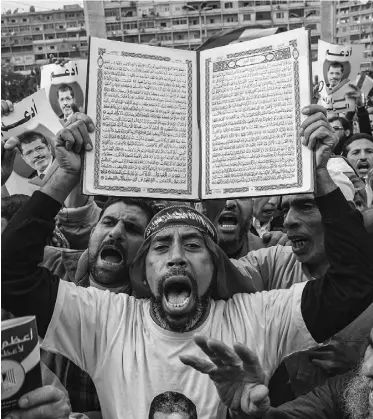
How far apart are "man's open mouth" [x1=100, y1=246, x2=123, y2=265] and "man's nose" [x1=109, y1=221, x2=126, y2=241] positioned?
0.05m

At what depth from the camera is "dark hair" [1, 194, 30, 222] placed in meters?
3.63

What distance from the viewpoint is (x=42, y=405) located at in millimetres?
2094

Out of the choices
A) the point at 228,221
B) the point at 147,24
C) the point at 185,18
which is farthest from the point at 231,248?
the point at 147,24

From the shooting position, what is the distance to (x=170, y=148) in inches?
114

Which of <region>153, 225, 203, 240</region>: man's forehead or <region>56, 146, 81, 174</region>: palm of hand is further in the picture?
<region>153, 225, 203, 240</region>: man's forehead

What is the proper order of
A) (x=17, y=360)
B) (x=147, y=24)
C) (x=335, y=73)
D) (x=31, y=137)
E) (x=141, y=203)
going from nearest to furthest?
(x=17, y=360), (x=141, y=203), (x=31, y=137), (x=335, y=73), (x=147, y=24)

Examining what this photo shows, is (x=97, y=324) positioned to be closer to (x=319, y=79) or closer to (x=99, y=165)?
(x=99, y=165)

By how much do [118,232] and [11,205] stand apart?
2.47ft

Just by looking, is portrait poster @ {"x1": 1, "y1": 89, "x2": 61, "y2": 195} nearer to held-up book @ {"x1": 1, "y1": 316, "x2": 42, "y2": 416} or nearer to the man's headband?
the man's headband

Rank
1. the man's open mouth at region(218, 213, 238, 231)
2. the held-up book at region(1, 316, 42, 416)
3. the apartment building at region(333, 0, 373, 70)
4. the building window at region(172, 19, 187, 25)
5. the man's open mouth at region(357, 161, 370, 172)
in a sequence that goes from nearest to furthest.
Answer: the held-up book at region(1, 316, 42, 416) < the man's open mouth at region(218, 213, 238, 231) < the man's open mouth at region(357, 161, 370, 172) < the apartment building at region(333, 0, 373, 70) < the building window at region(172, 19, 187, 25)

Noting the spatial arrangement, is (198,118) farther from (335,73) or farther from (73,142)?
(335,73)

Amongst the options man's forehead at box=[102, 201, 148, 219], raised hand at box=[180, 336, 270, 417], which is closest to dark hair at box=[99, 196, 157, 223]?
man's forehead at box=[102, 201, 148, 219]

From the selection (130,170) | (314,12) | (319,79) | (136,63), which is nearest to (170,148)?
(130,170)

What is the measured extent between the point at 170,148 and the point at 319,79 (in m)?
5.10
